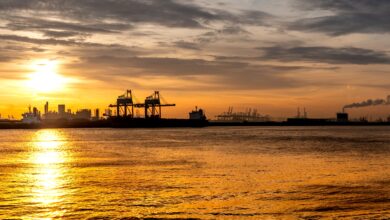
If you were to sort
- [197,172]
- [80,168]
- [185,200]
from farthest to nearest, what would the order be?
1. [80,168]
2. [197,172]
3. [185,200]

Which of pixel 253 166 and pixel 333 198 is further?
pixel 253 166

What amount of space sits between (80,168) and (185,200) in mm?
22893

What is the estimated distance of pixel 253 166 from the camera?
48.5 m

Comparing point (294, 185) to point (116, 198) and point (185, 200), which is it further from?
point (116, 198)

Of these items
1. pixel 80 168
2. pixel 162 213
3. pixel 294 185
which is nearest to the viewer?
pixel 162 213

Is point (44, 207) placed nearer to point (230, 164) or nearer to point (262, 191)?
point (262, 191)

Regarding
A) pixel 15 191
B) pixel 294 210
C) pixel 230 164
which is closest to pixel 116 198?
pixel 15 191

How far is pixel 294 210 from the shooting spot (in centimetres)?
2436

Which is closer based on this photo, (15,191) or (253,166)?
(15,191)

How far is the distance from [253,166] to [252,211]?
24.3 metres

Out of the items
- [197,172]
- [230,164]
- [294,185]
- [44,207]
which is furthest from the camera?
[230,164]

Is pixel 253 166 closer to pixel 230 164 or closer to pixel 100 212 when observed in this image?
pixel 230 164

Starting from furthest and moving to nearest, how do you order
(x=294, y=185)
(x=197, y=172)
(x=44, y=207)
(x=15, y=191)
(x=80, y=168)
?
(x=80, y=168) → (x=197, y=172) → (x=294, y=185) → (x=15, y=191) → (x=44, y=207)

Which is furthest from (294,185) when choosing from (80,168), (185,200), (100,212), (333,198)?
(80,168)
